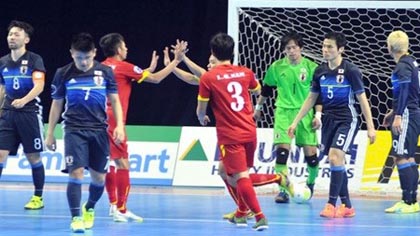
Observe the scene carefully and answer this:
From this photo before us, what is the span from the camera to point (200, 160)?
14539 mm

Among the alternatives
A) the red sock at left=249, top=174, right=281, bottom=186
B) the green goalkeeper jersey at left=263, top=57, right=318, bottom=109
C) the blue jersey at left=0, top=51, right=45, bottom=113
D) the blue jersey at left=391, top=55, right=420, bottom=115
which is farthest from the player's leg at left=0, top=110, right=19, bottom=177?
the blue jersey at left=391, top=55, right=420, bottom=115

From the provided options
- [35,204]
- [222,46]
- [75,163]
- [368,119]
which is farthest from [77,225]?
[368,119]

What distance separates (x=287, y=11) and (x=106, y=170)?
6137mm

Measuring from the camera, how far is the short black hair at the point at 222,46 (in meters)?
9.43

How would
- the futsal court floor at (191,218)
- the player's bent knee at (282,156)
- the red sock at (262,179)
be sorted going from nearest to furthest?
the futsal court floor at (191,218) → the red sock at (262,179) → the player's bent knee at (282,156)

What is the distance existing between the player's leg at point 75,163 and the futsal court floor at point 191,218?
170mm

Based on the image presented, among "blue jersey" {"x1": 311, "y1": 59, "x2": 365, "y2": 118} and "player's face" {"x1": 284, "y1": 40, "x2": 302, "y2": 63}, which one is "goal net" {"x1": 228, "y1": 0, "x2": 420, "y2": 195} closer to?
"player's face" {"x1": 284, "y1": 40, "x2": 302, "y2": 63}

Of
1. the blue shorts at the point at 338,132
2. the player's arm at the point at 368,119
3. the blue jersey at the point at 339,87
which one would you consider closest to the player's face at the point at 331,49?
the blue jersey at the point at 339,87

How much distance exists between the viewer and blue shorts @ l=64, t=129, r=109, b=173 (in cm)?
932

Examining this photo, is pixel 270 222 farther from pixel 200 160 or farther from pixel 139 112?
pixel 139 112

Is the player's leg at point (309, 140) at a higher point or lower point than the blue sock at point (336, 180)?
higher

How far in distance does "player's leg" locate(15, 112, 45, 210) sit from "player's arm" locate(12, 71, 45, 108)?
0.48 meters

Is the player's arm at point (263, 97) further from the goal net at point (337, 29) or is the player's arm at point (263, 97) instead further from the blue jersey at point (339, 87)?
the goal net at point (337, 29)

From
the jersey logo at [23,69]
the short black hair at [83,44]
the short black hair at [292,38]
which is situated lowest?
the jersey logo at [23,69]
